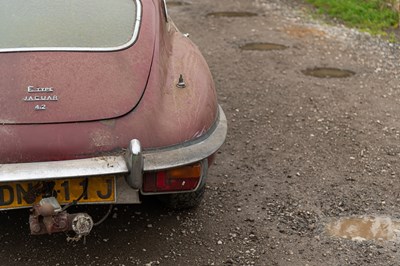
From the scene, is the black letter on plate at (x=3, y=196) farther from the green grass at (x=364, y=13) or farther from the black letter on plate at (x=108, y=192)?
the green grass at (x=364, y=13)

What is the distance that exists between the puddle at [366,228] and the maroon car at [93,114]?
2.98ft

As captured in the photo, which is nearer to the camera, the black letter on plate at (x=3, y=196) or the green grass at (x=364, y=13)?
the black letter on plate at (x=3, y=196)

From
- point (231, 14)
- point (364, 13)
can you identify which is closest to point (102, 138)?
point (231, 14)

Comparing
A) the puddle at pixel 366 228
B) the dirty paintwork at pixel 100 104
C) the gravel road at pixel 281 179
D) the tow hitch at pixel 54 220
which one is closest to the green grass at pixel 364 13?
the gravel road at pixel 281 179

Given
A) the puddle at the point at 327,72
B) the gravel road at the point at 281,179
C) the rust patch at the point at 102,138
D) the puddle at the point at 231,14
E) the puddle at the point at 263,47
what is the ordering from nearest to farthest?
1. the rust patch at the point at 102,138
2. the gravel road at the point at 281,179
3. the puddle at the point at 327,72
4. the puddle at the point at 263,47
5. the puddle at the point at 231,14

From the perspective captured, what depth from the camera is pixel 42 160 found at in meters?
3.44

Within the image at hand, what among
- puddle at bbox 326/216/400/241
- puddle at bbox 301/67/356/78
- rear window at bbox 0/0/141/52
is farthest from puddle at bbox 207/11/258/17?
puddle at bbox 326/216/400/241

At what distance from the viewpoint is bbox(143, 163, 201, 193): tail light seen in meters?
3.54

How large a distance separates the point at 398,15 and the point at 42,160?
691 cm

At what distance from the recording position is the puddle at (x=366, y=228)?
4152 millimetres

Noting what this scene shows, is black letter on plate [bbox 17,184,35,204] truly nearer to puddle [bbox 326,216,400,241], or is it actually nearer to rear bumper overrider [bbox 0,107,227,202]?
rear bumper overrider [bbox 0,107,227,202]

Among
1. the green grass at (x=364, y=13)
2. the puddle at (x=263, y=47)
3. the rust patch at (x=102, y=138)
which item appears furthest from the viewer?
the green grass at (x=364, y=13)

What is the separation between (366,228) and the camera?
14.0 feet

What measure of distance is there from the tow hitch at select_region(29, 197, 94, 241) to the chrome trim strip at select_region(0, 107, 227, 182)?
145 millimetres
